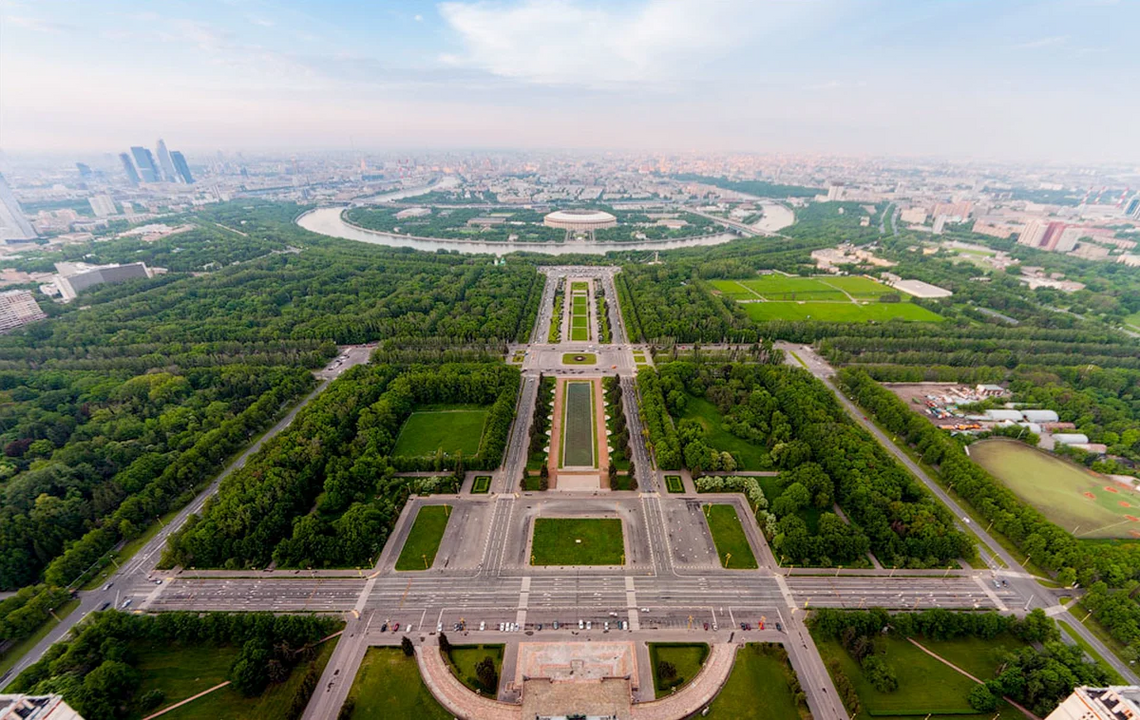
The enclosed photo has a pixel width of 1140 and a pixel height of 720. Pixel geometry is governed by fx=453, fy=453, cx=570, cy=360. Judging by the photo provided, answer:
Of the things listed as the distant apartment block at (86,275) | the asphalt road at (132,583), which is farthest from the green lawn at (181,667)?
the distant apartment block at (86,275)

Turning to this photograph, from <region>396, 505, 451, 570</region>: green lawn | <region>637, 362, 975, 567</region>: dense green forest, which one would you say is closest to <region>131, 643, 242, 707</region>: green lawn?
<region>396, 505, 451, 570</region>: green lawn

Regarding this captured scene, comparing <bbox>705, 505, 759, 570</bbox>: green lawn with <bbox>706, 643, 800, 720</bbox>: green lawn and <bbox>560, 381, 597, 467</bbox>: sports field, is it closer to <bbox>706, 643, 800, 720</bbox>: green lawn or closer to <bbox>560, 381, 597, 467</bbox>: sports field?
<bbox>706, 643, 800, 720</bbox>: green lawn

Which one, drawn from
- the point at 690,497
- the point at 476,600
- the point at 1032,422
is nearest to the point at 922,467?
the point at 1032,422

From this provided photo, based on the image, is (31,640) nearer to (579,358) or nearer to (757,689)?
(757,689)

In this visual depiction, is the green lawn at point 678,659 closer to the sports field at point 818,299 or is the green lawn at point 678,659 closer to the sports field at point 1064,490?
the sports field at point 1064,490

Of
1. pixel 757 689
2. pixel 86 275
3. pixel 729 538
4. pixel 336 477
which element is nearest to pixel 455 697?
pixel 757 689

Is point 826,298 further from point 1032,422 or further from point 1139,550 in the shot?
point 1139,550

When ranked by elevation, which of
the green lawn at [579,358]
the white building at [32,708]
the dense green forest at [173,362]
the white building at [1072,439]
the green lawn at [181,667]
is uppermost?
the white building at [32,708]
